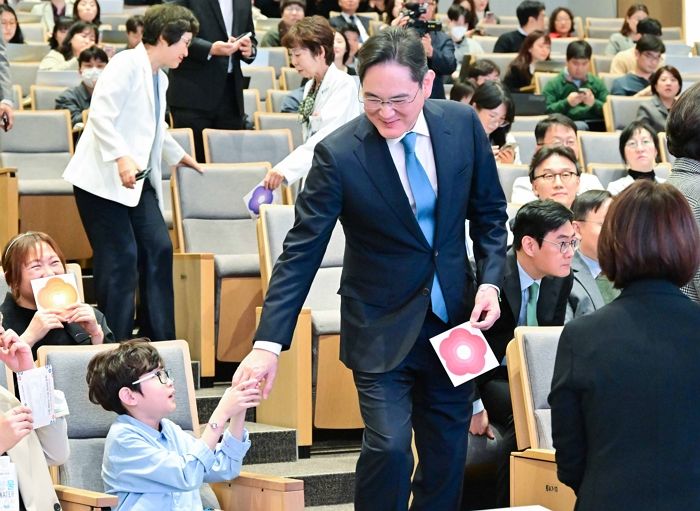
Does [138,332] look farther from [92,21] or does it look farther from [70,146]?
[92,21]

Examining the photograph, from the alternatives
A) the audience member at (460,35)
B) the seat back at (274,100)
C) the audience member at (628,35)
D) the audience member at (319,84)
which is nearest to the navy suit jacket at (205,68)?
the audience member at (319,84)

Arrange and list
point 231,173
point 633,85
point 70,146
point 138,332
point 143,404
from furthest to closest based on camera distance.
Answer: point 633,85 < point 70,146 < point 231,173 < point 138,332 < point 143,404

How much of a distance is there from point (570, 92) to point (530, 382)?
493cm

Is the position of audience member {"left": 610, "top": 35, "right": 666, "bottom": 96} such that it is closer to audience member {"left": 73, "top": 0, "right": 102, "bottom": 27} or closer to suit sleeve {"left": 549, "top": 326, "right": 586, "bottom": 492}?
audience member {"left": 73, "top": 0, "right": 102, "bottom": 27}

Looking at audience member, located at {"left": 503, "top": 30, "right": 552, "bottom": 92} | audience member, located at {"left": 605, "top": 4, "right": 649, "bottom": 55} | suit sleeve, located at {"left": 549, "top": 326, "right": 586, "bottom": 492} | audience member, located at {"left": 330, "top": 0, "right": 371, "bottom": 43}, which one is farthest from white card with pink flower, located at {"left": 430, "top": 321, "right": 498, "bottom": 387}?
audience member, located at {"left": 605, "top": 4, "right": 649, "bottom": 55}

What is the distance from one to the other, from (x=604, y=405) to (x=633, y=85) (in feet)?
22.0

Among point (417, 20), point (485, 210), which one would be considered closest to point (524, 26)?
point (417, 20)

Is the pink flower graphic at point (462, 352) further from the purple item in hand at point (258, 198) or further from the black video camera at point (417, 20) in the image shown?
the black video camera at point (417, 20)

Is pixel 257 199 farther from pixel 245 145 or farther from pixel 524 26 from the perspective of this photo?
pixel 524 26

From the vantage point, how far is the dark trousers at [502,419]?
11.7ft

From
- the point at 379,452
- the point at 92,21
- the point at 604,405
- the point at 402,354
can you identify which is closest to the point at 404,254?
the point at 402,354

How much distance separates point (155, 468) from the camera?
304 cm

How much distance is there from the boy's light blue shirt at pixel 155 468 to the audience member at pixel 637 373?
1.29 m

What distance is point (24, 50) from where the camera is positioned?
851 centimetres
